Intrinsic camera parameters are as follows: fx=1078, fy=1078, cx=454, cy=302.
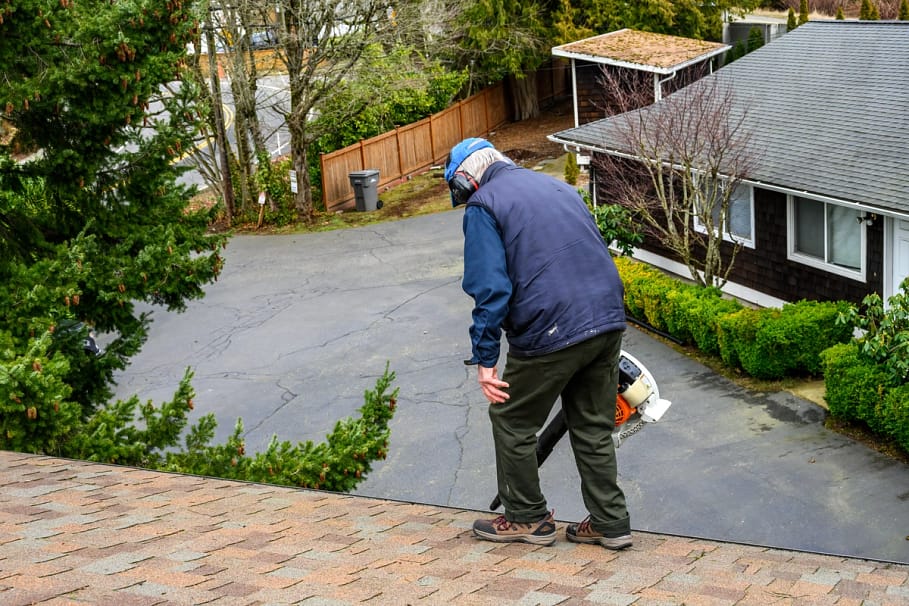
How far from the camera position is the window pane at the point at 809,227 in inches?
643

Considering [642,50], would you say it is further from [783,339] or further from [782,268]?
[783,339]

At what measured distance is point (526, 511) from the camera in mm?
4699

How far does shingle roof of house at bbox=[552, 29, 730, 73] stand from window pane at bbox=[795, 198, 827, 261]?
490 inches

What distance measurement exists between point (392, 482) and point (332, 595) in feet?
30.6

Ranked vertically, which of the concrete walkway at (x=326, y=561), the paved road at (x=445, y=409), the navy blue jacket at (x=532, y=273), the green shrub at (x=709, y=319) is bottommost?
the paved road at (x=445, y=409)

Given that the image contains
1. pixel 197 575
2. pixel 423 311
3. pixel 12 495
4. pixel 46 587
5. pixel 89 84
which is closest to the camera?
pixel 46 587

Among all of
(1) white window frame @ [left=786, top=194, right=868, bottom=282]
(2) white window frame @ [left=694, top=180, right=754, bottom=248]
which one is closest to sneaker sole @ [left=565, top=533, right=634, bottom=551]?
(1) white window frame @ [left=786, top=194, right=868, bottom=282]

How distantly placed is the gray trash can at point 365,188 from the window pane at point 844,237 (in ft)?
48.5

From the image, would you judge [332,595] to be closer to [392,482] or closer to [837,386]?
[392,482]

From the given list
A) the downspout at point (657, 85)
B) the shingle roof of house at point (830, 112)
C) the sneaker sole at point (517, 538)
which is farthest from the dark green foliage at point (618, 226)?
the sneaker sole at point (517, 538)

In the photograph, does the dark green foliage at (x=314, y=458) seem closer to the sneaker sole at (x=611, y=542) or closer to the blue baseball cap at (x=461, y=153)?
the sneaker sole at (x=611, y=542)

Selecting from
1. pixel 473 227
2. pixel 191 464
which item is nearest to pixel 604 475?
pixel 473 227

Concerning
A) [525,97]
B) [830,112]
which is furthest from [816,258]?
[525,97]

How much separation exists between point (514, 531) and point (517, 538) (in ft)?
0.11
